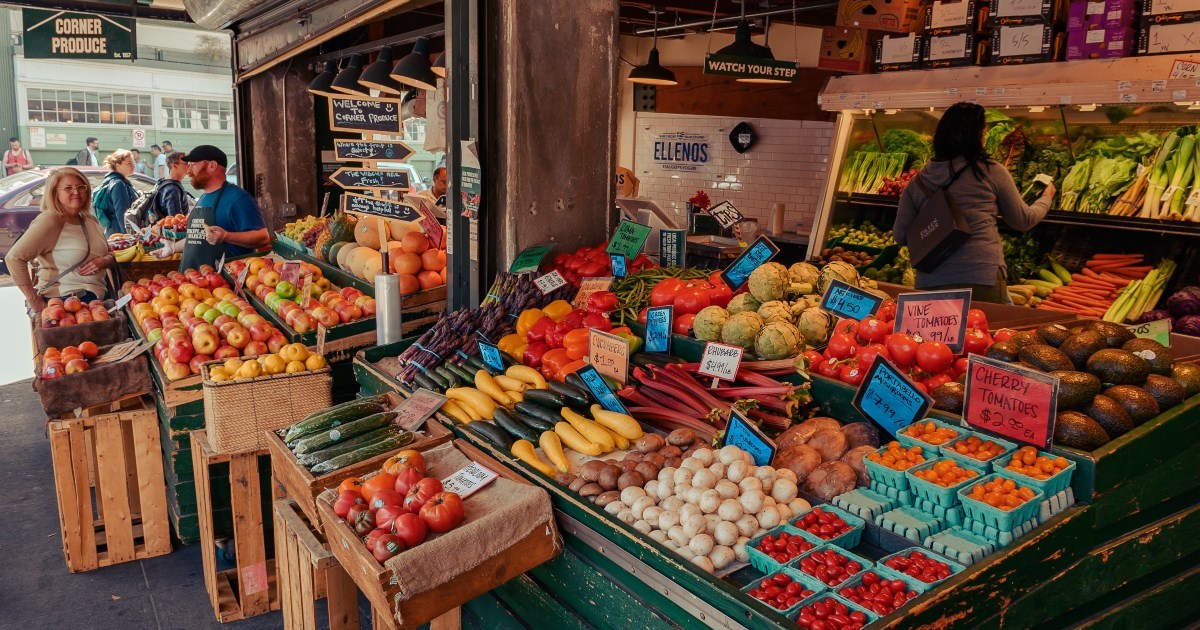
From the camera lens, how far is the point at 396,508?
7.58 ft

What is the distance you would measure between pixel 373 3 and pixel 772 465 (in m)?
4.17

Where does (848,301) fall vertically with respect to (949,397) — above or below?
above

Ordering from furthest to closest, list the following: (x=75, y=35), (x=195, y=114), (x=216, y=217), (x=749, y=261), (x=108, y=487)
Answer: (x=195, y=114), (x=75, y=35), (x=216, y=217), (x=108, y=487), (x=749, y=261)

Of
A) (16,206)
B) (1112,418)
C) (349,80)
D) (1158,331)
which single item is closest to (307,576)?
(1112,418)

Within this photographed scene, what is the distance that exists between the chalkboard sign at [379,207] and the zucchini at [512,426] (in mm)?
2883

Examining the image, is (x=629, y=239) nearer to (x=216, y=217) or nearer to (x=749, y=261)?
(x=749, y=261)

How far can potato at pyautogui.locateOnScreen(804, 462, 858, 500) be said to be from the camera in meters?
2.38

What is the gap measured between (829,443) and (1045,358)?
73 centimetres

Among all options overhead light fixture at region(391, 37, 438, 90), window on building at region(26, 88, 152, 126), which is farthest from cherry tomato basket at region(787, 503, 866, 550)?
window on building at region(26, 88, 152, 126)

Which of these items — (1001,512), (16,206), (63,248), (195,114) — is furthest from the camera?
(195,114)

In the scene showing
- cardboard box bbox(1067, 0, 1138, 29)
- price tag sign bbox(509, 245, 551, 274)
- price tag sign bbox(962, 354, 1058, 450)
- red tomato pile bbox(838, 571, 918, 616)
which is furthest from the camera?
cardboard box bbox(1067, 0, 1138, 29)

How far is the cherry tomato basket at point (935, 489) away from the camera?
2.13 meters

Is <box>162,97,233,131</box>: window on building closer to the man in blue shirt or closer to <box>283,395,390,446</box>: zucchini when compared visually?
the man in blue shirt

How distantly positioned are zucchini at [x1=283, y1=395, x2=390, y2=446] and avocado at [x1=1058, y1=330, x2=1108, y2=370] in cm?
258
